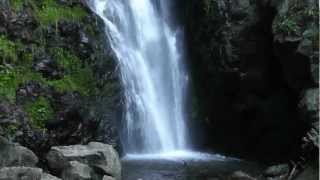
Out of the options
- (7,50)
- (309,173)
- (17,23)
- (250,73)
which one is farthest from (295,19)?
(7,50)

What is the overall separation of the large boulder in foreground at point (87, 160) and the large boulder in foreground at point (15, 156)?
19.1 inches

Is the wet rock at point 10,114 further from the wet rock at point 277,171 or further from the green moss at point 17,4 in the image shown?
the wet rock at point 277,171

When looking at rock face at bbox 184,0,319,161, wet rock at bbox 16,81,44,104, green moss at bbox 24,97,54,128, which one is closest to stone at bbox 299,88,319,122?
rock face at bbox 184,0,319,161

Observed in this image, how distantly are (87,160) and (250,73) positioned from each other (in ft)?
21.8

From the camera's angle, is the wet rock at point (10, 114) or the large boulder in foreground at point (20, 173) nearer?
the large boulder in foreground at point (20, 173)

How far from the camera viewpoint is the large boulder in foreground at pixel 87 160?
1337cm

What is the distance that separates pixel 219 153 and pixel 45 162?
22.1ft

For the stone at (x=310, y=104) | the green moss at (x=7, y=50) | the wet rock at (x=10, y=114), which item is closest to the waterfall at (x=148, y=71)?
the green moss at (x=7, y=50)

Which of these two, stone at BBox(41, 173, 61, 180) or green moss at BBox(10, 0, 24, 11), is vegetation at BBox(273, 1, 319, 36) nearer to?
green moss at BBox(10, 0, 24, 11)

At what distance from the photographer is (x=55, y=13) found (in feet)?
57.5

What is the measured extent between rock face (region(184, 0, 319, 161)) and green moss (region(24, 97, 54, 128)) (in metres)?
5.67

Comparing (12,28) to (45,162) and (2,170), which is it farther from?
(2,170)

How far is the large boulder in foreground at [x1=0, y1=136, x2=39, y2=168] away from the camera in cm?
1322

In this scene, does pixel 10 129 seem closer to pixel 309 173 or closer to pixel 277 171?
pixel 277 171
